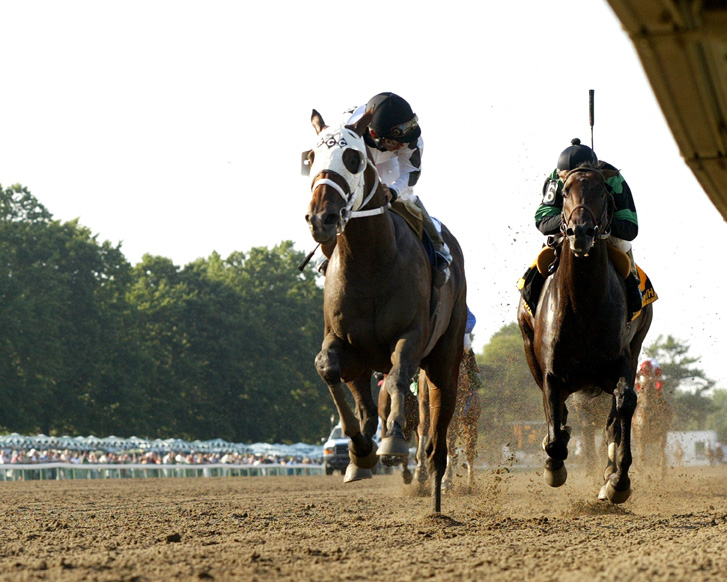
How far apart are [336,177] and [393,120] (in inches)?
71.1

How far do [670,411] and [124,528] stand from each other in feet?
49.0

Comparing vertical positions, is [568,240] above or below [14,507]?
above

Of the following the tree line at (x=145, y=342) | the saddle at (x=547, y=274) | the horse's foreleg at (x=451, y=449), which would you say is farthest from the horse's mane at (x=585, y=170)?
the tree line at (x=145, y=342)

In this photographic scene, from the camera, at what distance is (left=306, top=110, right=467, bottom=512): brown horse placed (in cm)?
798

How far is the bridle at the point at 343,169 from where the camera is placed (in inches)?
307

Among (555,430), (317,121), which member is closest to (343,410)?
A: (317,121)

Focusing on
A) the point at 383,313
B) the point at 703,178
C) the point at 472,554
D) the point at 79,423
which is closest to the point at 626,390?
the point at 383,313

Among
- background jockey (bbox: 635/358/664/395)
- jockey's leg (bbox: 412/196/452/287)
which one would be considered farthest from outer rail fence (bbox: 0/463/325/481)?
jockey's leg (bbox: 412/196/452/287)

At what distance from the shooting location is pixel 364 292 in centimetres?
840

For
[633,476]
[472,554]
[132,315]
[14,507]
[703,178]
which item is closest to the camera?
[703,178]

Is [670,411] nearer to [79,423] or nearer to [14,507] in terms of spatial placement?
[14,507]

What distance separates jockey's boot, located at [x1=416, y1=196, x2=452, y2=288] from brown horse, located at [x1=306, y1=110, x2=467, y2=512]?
8.8 inches

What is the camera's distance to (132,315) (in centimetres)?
6122

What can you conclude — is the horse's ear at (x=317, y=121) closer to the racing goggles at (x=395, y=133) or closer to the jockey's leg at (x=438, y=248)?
the racing goggles at (x=395, y=133)
